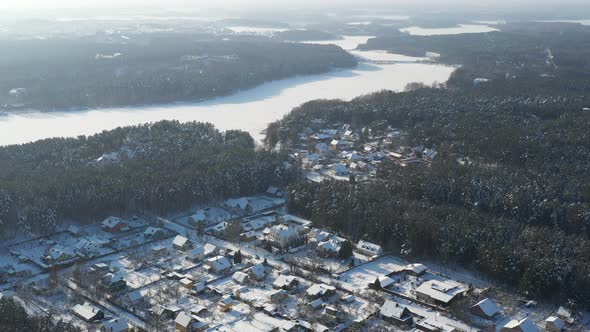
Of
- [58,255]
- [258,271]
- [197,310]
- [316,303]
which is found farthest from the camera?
[58,255]

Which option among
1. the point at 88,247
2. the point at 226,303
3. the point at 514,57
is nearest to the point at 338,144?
the point at 88,247

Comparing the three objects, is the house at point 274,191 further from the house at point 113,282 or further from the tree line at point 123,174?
the house at point 113,282

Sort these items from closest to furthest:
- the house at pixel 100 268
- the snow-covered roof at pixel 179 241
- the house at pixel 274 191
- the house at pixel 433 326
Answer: the house at pixel 433 326 < the house at pixel 100 268 < the snow-covered roof at pixel 179 241 < the house at pixel 274 191

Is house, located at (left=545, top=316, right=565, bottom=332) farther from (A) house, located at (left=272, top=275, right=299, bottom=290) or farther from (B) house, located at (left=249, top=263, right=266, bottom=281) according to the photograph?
(B) house, located at (left=249, top=263, right=266, bottom=281)

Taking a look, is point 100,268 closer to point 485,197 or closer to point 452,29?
point 485,197

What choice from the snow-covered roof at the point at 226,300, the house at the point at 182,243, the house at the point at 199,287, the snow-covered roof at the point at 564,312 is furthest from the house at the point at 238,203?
the snow-covered roof at the point at 564,312

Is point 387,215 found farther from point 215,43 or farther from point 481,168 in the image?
point 215,43
